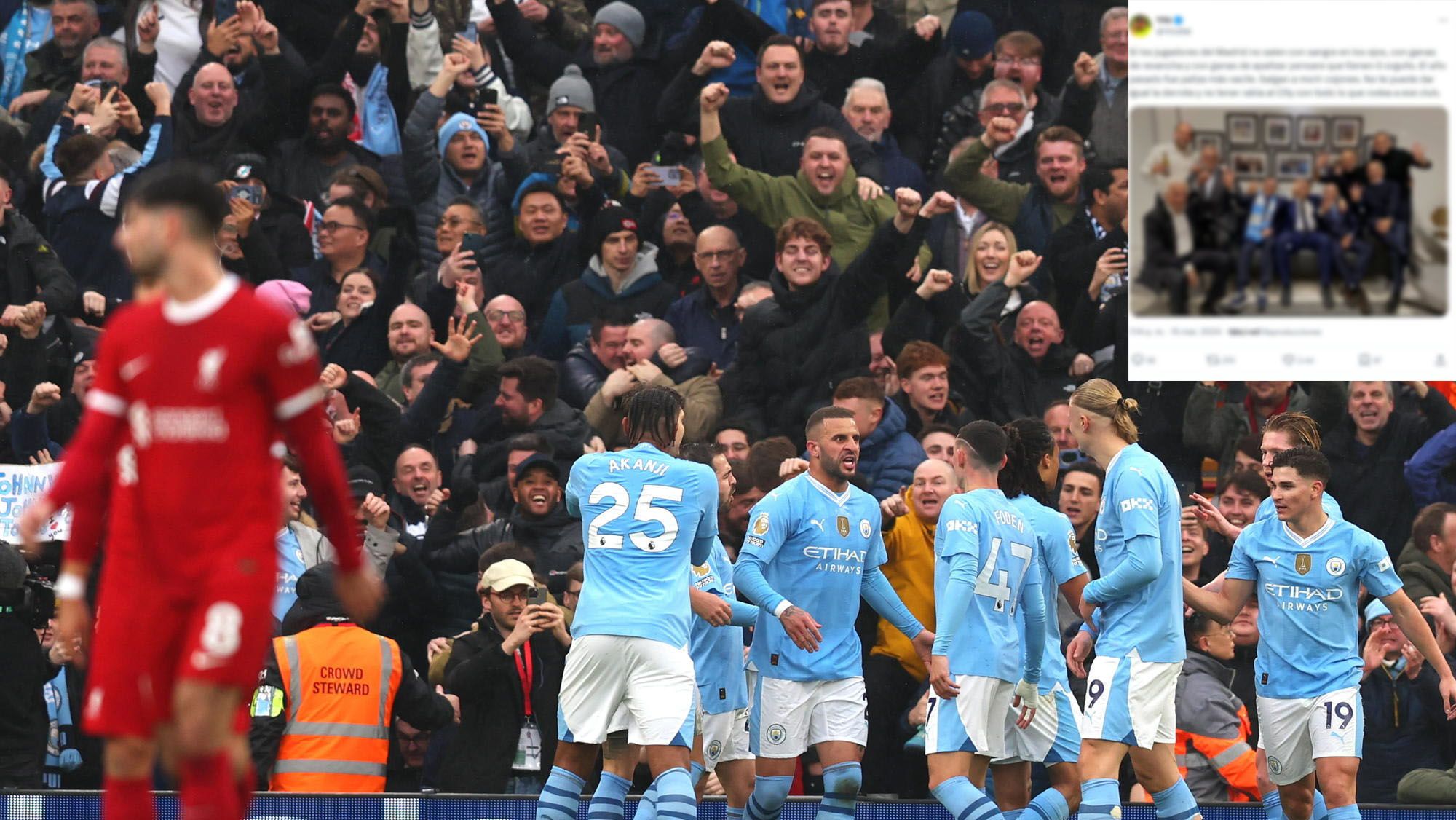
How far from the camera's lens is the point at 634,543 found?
802 cm

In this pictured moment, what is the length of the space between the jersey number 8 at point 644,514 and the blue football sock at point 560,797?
1104mm

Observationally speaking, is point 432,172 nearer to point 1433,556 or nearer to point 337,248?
point 337,248

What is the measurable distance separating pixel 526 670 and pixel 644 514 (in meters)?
2.59

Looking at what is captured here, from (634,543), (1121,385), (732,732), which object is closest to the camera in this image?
(634,543)

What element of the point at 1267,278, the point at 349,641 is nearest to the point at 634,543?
the point at 349,641

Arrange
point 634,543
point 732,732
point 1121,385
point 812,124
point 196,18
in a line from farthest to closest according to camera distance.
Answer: point 196,18 → point 812,124 → point 1121,385 → point 732,732 → point 634,543

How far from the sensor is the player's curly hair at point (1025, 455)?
8930 millimetres

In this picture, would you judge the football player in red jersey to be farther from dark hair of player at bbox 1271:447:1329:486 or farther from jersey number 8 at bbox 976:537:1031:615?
dark hair of player at bbox 1271:447:1329:486

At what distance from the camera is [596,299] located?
A: 40.0 ft

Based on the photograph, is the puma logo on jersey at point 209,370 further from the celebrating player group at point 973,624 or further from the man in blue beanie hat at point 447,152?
the man in blue beanie hat at point 447,152

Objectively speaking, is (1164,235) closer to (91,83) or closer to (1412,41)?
(1412,41)

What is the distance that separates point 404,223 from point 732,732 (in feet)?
17.4

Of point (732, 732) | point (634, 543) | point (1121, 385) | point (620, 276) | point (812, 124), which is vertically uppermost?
point (812, 124)

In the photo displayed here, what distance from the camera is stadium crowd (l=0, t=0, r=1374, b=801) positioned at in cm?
1070
